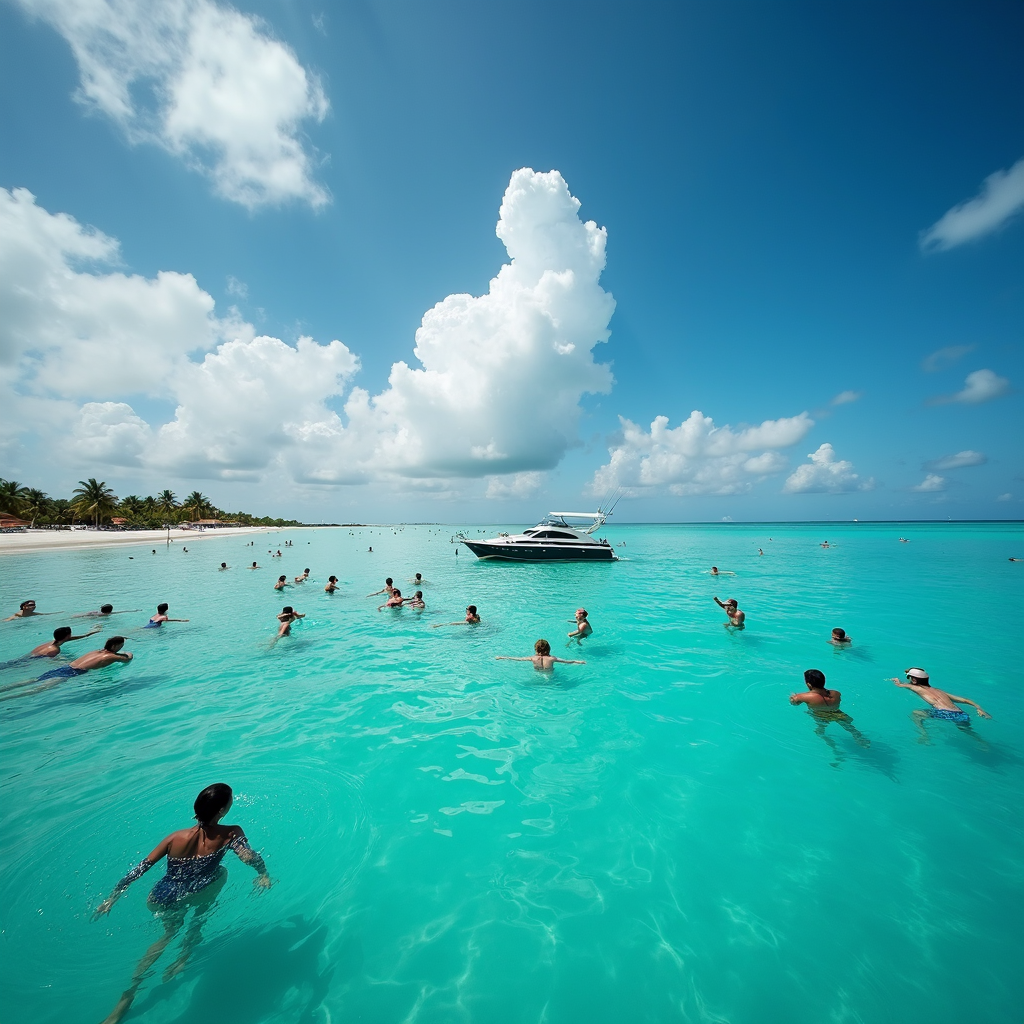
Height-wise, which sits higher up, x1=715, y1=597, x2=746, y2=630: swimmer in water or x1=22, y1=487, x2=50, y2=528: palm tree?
x1=22, y1=487, x2=50, y2=528: palm tree

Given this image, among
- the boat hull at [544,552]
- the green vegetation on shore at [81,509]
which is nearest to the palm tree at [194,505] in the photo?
the green vegetation on shore at [81,509]

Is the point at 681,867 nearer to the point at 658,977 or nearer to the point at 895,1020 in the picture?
the point at 658,977

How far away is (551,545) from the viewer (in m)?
32.9

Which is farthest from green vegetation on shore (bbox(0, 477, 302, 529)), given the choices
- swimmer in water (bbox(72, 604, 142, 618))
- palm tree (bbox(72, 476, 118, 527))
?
swimmer in water (bbox(72, 604, 142, 618))

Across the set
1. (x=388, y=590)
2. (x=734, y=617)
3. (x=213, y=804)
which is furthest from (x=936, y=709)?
(x=388, y=590)

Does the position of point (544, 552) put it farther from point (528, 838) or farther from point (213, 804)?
point (213, 804)

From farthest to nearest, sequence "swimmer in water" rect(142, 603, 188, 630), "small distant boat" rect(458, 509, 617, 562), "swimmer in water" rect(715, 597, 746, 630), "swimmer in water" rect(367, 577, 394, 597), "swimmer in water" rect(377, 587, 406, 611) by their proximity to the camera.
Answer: "small distant boat" rect(458, 509, 617, 562), "swimmer in water" rect(367, 577, 394, 597), "swimmer in water" rect(377, 587, 406, 611), "swimmer in water" rect(142, 603, 188, 630), "swimmer in water" rect(715, 597, 746, 630)

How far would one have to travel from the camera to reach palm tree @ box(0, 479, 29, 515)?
7131cm

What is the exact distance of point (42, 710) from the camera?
8703 millimetres

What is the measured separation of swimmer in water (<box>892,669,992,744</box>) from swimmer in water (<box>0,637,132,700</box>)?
1803 centimetres

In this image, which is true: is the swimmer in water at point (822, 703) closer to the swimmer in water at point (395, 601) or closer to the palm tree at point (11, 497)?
the swimmer in water at point (395, 601)

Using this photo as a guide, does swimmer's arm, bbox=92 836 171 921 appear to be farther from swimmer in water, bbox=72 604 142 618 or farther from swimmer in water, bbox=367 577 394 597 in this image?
swimmer in water, bbox=72 604 142 618

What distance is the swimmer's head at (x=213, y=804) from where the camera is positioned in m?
4.17

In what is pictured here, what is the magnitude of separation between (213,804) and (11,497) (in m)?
109
